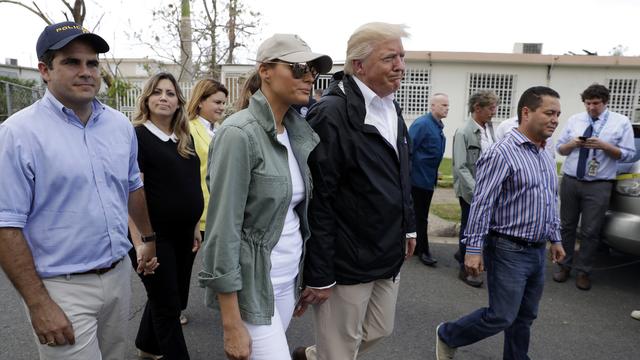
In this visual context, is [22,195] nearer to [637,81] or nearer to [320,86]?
[320,86]

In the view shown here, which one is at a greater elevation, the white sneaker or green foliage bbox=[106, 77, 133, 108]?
green foliage bbox=[106, 77, 133, 108]

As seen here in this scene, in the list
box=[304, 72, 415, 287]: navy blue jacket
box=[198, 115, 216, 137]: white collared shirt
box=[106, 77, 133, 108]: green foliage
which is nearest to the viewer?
box=[304, 72, 415, 287]: navy blue jacket

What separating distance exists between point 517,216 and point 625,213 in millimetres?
2592

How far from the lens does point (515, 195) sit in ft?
9.89

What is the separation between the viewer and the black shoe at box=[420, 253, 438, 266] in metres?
5.60

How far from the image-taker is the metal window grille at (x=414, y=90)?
16422mm

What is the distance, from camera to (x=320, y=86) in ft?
51.5

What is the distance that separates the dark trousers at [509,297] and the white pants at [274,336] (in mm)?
1590

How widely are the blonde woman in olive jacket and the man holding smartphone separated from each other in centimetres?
401

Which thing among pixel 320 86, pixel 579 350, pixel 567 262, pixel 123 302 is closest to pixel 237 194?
pixel 123 302

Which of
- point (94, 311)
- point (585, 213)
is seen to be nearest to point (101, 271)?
point (94, 311)

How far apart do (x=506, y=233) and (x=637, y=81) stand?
16736 millimetres

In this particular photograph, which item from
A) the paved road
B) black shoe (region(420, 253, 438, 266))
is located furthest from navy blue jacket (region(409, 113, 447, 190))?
the paved road

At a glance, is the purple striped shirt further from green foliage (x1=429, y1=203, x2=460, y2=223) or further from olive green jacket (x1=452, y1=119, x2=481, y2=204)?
green foliage (x1=429, y1=203, x2=460, y2=223)
